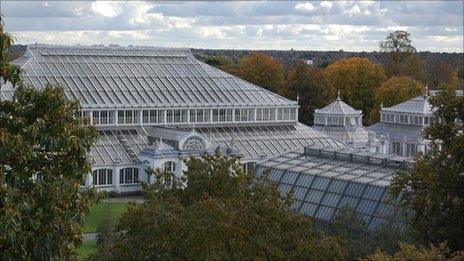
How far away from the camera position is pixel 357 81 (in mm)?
100375

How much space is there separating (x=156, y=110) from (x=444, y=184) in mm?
38512

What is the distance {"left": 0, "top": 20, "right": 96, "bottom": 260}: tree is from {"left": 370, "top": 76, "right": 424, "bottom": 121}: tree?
248 ft

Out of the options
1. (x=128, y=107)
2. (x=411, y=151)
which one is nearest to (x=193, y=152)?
(x=128, y=107)

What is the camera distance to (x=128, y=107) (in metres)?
61.1

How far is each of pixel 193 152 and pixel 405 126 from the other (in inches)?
940

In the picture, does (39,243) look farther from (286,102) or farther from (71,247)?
(286,102)

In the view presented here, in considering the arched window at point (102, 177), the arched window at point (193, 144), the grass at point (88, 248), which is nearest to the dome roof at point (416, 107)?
the arched window at point (193, 144)

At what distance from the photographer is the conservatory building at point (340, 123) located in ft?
236

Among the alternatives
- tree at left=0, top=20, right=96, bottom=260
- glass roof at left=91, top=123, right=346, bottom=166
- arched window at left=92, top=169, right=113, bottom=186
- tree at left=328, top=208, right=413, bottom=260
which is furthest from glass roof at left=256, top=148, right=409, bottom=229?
tree at left=0, top=20, right=96, bottom=260

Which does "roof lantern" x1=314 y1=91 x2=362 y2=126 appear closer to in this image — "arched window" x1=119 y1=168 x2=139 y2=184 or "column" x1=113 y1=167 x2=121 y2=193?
"arched window" x1=119 y1=168 x2=139 y2=184

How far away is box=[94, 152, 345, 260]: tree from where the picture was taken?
786 inches

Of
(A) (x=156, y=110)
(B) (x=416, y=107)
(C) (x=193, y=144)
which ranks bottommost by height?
(C) (x=193, y=144)

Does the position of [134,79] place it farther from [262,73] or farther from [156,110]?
[262,73]

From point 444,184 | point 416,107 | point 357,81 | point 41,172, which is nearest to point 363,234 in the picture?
point 444,184
